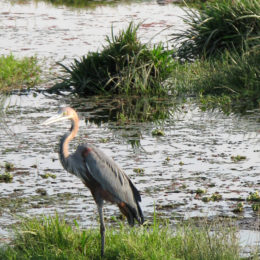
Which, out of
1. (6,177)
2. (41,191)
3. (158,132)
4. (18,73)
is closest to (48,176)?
(6,177)

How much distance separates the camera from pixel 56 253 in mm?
6512

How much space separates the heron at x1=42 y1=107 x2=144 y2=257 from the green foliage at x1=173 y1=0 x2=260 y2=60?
27.6 feet

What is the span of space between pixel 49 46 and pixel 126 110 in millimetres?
7344

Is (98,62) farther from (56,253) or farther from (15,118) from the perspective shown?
(56,253)

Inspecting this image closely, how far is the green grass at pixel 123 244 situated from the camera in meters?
6.25

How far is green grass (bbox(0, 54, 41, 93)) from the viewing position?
15.1 m

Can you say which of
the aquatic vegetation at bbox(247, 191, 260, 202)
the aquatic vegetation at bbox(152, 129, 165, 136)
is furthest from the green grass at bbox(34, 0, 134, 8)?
the aquatic vegetation at bbox(247, 191, 260, 202)

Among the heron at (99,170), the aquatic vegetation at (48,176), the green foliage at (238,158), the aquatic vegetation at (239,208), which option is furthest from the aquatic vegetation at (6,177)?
the green foliage at (238,158)

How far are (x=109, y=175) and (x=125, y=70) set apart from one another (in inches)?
287

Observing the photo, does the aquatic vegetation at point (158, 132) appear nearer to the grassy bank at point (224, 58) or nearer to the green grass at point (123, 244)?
the grassy bank at point (224, 58)

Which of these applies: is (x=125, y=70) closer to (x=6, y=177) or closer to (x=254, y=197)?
(x=6, y=177)

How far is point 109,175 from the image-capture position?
6.86 metres

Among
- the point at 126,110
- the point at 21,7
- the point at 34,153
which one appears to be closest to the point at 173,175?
the point at 34,153

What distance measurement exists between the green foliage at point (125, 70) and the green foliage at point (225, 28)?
126cm
